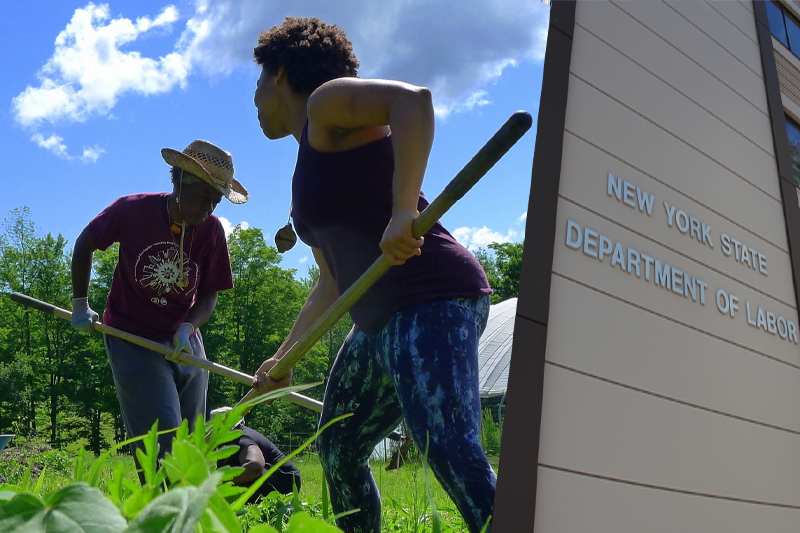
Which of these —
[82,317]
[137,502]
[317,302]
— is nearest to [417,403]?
[317,302]

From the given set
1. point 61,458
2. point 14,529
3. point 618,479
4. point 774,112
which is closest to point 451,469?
point 14,529

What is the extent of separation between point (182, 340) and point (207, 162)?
0.88 meters

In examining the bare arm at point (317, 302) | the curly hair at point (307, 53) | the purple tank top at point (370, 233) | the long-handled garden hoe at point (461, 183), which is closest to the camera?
the long-handled garden hoe at point (461, 183)

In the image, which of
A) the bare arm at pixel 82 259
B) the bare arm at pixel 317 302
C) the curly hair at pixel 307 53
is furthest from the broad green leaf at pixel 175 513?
the bare arm at pixel 82 259

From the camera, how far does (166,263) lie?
9.75 ft

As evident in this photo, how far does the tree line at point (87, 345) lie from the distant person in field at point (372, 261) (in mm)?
20895

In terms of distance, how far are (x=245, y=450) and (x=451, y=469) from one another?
2.72m

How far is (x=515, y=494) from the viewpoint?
2.00 metres

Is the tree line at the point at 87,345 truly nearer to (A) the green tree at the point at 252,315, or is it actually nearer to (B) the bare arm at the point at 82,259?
(A) the green tree at the point at 252,315

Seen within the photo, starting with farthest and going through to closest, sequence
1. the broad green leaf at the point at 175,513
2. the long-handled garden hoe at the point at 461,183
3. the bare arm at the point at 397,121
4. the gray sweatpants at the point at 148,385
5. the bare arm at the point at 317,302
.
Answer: the gray sweatpants at the point at 148,385 < the bare arm at the point at 317,302 < the bare arm at the point at 397,121 < the long-handled garden hoe at the point at 461,183 < the broad green leaf at the point at 175,513

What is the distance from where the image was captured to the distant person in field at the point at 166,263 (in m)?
2.90

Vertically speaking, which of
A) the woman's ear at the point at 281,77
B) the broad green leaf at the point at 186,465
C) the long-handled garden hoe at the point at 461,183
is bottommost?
the broad green leaf at the point at 186,465

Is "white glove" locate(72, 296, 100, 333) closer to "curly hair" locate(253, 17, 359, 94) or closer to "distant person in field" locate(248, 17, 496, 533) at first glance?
"distant person in field" locate(248, 17, 496, 533)

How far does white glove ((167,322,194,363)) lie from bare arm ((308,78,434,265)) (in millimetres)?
1746
